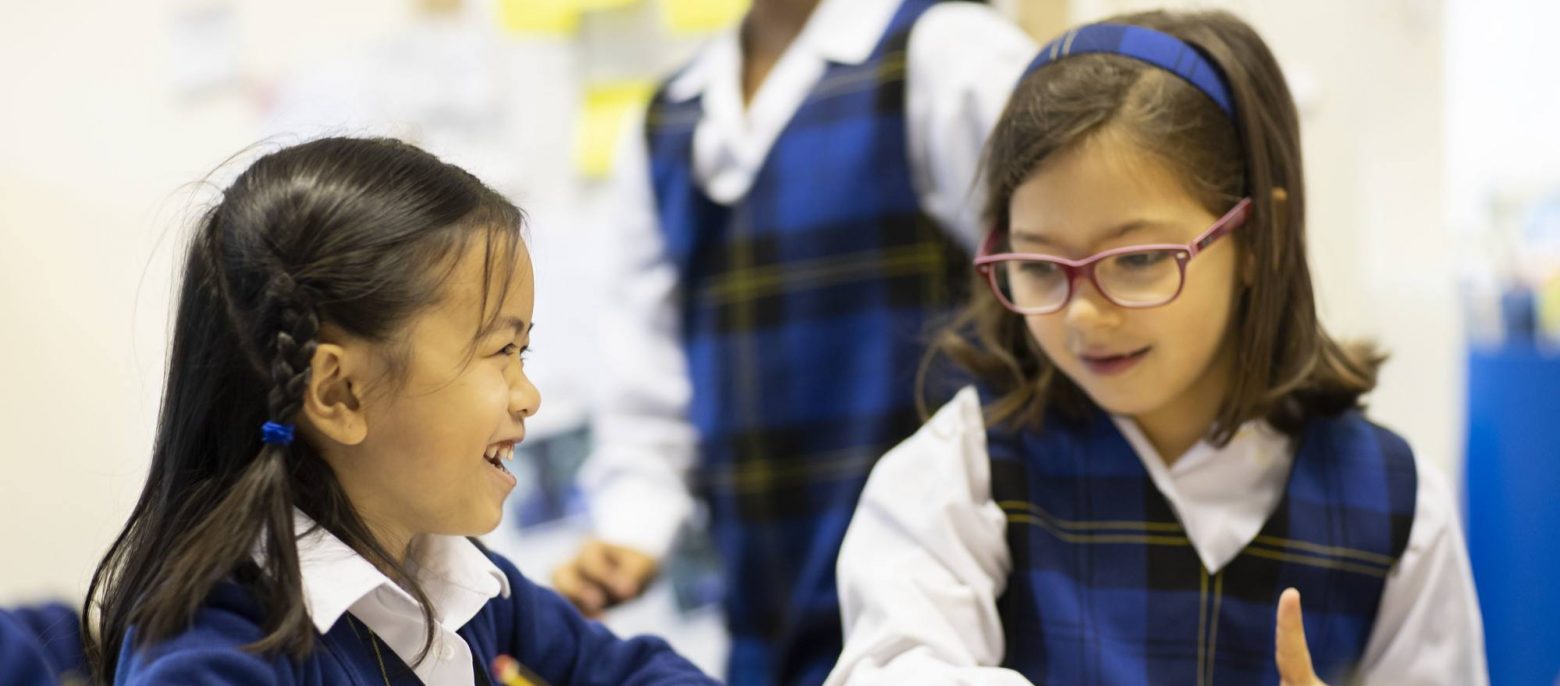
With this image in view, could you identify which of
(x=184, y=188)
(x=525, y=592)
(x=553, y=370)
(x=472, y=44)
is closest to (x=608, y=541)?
(x=525, y=592)

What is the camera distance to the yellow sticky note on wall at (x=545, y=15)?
2170mm

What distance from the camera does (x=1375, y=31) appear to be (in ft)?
5.42

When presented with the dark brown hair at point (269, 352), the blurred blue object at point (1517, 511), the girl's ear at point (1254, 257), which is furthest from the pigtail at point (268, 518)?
the blurred blue object at point (1517, 511)

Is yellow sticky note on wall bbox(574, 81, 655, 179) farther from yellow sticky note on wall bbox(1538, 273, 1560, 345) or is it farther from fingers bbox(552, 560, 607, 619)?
yellow sticky note on wall bbox(1538, 273, 1560, 345)

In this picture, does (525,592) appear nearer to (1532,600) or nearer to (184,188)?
(184,188)

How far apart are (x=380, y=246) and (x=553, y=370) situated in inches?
58.5

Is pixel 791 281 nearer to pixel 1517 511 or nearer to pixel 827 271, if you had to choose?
pixel 827 271

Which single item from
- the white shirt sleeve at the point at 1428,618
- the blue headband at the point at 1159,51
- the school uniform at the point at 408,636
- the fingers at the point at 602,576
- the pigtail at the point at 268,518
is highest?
the blue headband at the point at 1159,51

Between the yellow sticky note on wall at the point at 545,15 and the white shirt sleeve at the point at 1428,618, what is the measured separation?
5.05ft

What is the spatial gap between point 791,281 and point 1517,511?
2.79 ft

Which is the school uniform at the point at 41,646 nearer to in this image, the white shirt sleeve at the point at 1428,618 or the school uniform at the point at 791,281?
the school uniform at the point at 791,281

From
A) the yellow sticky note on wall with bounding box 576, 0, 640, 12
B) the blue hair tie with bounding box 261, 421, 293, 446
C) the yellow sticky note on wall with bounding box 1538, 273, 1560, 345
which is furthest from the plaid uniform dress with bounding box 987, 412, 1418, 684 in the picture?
the yellow sticky note on wall with bounding box 1538, 273, 1560, 345

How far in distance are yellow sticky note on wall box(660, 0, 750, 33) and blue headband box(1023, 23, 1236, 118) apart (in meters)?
1.08

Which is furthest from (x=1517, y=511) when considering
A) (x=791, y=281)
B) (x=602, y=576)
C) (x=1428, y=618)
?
(x=602, y=576)
